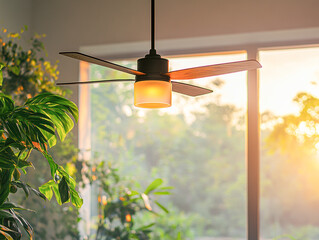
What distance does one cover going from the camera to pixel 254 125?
2918mm

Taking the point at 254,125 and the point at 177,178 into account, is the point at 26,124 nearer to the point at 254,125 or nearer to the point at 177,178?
the point at 254,125

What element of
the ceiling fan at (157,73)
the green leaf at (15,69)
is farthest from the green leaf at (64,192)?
the green leaf at (15,69)

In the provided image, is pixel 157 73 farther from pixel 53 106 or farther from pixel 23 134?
pixel 23 134

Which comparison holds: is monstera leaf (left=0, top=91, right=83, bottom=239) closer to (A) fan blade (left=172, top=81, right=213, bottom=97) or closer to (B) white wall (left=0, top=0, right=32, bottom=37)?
(A) fan blade (left=172, top=81, right=213, bottom=97)

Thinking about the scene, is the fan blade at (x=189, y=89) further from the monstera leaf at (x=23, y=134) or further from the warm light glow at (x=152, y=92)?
the monstera leaf at (x=23, y=134)

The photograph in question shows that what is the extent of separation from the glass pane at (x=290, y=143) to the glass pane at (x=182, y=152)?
33 centimetres

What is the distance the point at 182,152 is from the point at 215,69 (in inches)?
71.3

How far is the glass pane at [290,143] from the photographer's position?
297 cm

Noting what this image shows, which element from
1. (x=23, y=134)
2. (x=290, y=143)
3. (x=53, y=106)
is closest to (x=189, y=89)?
(x=53, y=106)

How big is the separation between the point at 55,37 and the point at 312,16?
171cm

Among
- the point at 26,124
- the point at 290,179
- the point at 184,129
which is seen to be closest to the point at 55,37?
the point at 184,129

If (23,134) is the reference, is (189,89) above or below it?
above

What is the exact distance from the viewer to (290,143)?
9.86 ft

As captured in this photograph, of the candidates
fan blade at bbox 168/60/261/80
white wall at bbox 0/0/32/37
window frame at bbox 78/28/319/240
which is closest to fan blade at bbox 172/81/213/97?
fan blade at bbox 168/60/261/80
